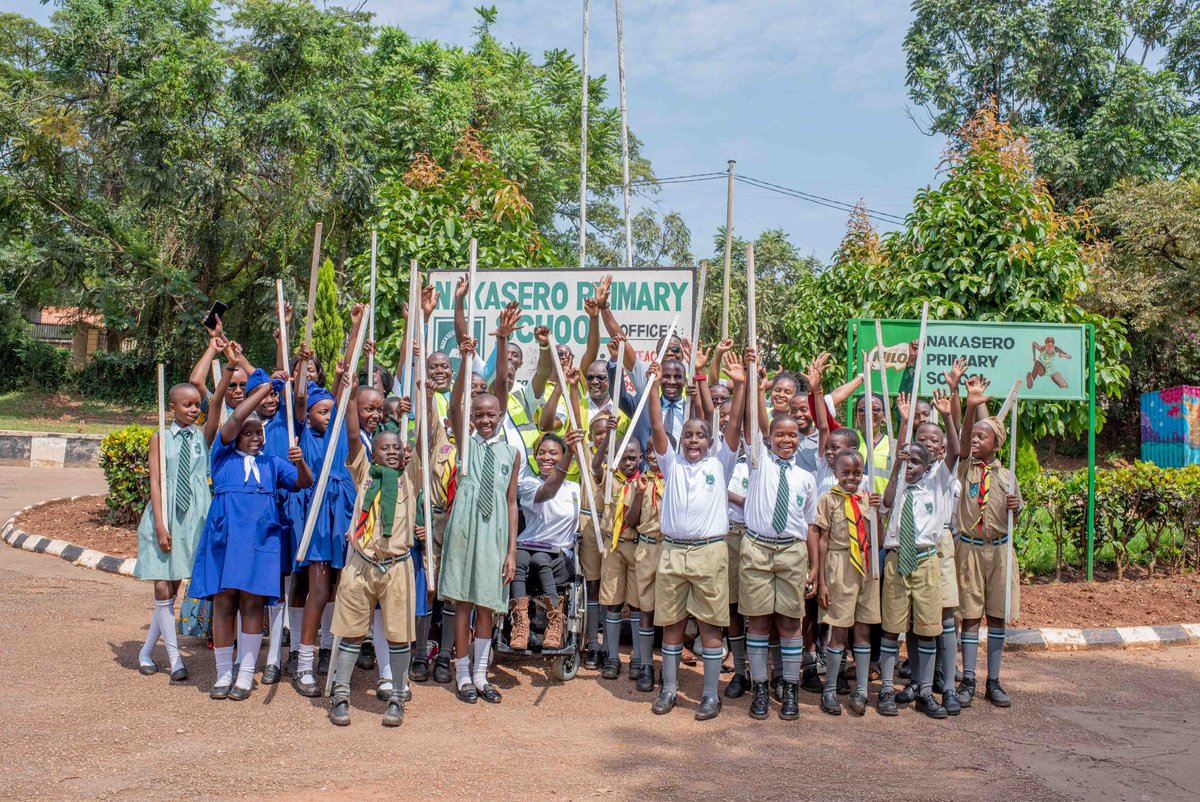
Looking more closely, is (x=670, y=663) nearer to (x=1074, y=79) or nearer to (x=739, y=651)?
(x=739, y=651)

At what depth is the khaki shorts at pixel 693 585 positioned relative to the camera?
19.7ft

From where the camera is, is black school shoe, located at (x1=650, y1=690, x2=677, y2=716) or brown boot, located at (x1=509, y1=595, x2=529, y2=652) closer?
black school shoe, located at (x1=650, y1=690, x2=677, y2=716)

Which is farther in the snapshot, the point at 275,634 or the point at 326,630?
the point at 326,630

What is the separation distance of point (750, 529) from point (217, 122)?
75.7ft

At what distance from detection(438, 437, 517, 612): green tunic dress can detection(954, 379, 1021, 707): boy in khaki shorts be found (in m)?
2.86

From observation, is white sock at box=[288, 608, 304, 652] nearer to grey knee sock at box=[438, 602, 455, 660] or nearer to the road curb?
grey knee sock at box=[438, 602, 455, 660]

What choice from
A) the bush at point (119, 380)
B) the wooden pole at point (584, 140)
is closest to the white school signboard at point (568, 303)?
the wooden pole at point (584, 140)

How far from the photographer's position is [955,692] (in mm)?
6242

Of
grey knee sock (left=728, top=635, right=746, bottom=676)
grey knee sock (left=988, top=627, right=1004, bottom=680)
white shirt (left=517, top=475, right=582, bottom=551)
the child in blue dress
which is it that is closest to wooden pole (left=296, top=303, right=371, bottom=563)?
the child in blue dress

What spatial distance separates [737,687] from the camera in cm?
644

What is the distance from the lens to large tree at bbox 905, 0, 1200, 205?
96.4ft

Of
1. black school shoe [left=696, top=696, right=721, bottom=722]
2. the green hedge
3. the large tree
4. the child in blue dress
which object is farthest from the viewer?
the large tree

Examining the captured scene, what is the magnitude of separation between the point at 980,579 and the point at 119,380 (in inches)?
1169

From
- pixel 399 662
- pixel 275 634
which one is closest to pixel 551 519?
pixel 399 662
